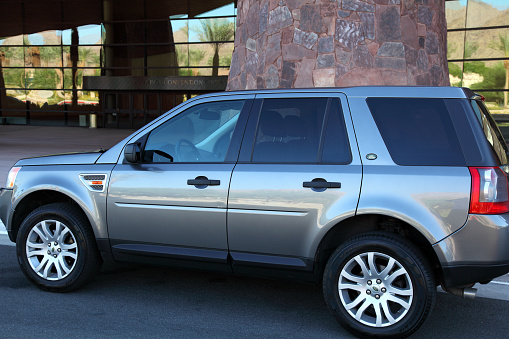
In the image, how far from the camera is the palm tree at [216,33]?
29.5 m

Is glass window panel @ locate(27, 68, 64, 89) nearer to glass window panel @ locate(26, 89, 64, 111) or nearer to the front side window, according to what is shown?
glass window panel @ locate(26, 89, 64, 111)

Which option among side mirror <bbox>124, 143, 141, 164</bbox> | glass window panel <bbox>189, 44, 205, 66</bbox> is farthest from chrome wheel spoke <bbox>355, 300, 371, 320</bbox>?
glass window panel <bbox>189, 44, 205, 66</bbox>

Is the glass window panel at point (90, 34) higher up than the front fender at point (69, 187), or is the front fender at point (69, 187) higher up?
the glass window panel at point (90, 34)

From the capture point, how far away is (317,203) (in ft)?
13.2

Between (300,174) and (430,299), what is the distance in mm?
1233

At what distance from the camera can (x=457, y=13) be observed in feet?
82.7

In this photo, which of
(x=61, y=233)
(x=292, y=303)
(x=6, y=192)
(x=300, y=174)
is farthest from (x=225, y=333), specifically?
(x=6, y=192)

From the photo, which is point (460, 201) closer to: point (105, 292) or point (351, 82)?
point (105, 292)

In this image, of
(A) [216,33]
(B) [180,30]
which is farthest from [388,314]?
(B) [180,30]

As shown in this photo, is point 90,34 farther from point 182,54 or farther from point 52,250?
point 52,250

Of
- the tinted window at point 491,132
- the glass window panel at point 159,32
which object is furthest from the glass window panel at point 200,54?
the tinted window at point 491,132

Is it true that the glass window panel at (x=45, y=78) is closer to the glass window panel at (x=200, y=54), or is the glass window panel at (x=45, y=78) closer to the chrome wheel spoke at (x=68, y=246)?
the glass window panel at (x=200, y=54)

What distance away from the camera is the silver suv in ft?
12.4

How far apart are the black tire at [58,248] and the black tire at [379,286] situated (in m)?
2.09
